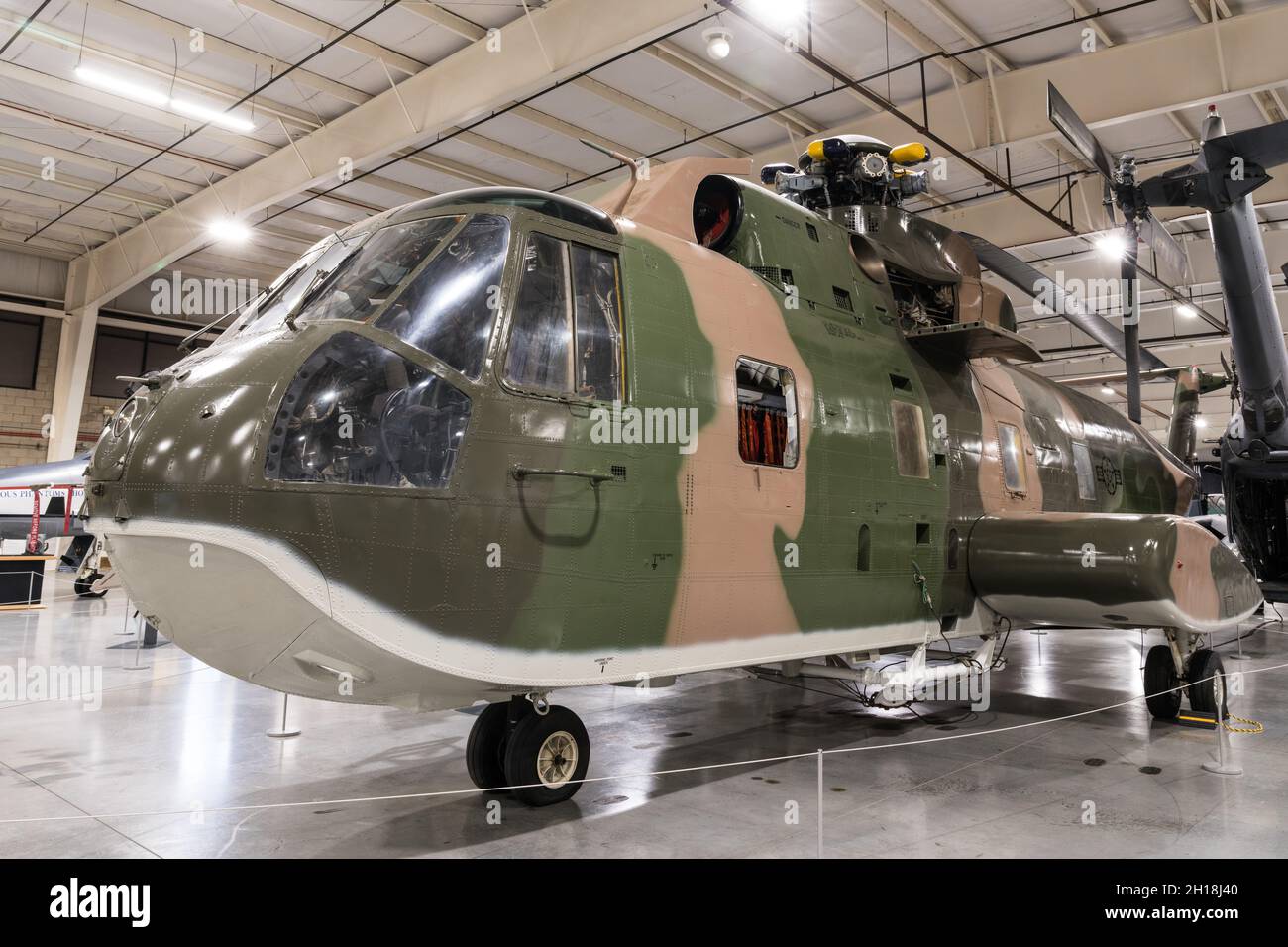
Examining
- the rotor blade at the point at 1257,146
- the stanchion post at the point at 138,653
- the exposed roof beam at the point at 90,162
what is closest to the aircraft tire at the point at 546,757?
the stanchion post at the point at 138,653

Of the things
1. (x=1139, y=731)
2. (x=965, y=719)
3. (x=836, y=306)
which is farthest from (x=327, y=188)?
(x=1139, y=731)

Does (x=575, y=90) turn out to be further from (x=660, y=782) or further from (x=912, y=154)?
(x=660, y=782)

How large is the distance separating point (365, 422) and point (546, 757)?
227cm

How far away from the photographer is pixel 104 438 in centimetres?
468

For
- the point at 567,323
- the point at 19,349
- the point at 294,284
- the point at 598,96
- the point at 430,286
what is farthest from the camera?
the point at 19,349

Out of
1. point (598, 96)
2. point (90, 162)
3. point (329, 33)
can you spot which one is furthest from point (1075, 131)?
point (90, 162)

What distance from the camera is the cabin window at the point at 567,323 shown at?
4926 mm

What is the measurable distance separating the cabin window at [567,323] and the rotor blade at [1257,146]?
8.39 metres

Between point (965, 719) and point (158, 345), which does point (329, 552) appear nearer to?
point (965, 719)

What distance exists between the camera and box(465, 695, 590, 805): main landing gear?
521 cm

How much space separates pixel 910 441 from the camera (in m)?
7.49

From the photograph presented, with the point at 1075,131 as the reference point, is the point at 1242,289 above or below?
below

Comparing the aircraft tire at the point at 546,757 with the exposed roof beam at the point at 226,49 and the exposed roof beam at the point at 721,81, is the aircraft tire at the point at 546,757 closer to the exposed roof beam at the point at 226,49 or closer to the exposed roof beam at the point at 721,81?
the exposed roof beam at the point at 721,81
